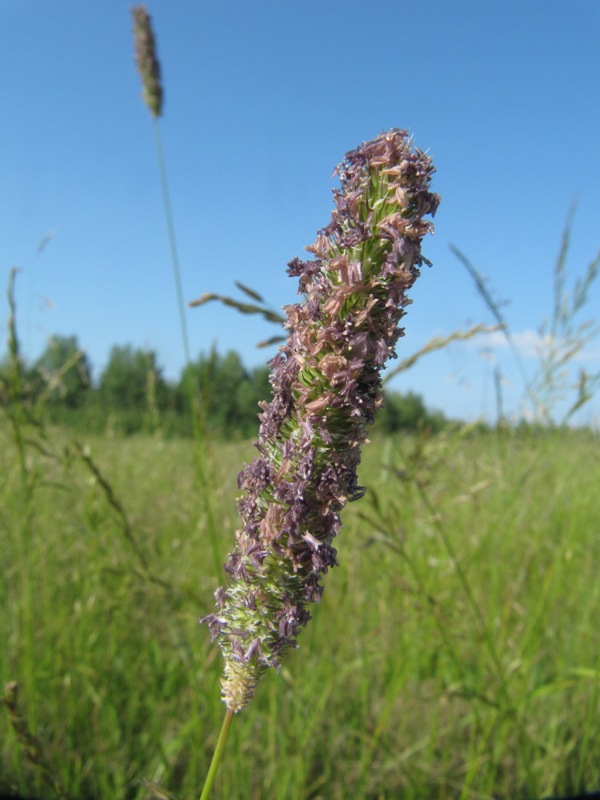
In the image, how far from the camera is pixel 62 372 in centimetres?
259

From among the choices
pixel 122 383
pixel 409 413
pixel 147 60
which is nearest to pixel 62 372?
pixel 147 60

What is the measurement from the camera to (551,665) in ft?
10.6

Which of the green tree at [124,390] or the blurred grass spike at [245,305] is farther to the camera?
the green tree at [124,390]

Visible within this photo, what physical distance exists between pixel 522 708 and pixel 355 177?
222 centimetres

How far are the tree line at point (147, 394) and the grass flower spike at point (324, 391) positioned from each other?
866 mm

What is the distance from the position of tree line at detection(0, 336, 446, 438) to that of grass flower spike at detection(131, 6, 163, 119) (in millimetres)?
1350

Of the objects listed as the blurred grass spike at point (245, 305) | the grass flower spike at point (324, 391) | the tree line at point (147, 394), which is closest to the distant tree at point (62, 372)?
the tree line at point (147, 394)

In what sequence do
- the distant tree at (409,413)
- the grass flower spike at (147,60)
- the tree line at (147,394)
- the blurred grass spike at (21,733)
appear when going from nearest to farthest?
the blurred grass spike at (21,733) → the tree line at (147,394) → the grass flower spike at (147,60) → the distant tree at (409,413)

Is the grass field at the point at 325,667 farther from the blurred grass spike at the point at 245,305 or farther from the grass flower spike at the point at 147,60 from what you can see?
the grass flower spike at the point at 147,60

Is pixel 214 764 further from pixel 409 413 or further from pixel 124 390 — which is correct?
pixel 409 413

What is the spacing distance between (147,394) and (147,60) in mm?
1876

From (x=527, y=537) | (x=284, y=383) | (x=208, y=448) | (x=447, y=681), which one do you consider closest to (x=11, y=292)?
(x=208, y=448)

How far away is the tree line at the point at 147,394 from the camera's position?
259 cm

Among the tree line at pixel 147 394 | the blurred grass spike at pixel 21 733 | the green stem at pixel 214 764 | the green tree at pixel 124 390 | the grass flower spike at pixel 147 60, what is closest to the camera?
the green stem at pixel 214 764
